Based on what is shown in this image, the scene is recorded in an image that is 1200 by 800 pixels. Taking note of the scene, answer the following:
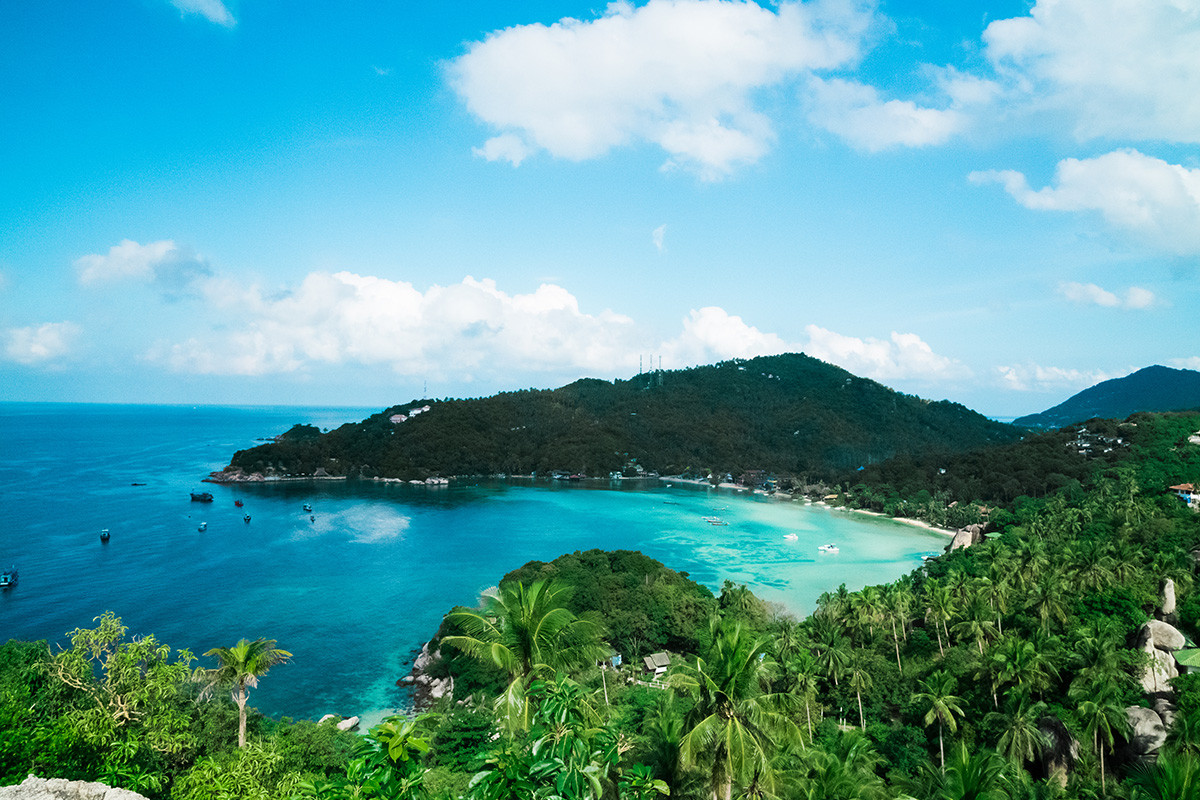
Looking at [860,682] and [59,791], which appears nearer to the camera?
[59,791]

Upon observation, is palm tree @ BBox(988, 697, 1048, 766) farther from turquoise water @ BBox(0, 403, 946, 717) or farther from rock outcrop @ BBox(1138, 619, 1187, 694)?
turquoise water @ BBox(0, 403, 946, 717)

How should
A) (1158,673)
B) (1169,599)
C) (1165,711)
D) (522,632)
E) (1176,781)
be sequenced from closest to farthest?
1. (522,632)
2. (1176,781)
3. (1165,711)
4. (1158,673)
5. (1169,599)

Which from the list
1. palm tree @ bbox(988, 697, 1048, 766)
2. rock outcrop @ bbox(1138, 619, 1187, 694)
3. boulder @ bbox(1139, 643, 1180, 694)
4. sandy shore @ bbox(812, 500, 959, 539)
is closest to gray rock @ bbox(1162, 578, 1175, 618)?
rock outcrop @ bbox(1138, 619, 1187, 694)

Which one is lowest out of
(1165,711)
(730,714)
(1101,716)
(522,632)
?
(1101,716)

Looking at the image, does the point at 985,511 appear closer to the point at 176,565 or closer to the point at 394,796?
the point at 394,796

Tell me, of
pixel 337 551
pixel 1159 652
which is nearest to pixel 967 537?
pixel 1159 652

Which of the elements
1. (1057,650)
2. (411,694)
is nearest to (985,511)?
(1057,650)

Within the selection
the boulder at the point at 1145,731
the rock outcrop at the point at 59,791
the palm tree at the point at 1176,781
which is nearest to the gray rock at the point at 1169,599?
the boulder at the point at 1145,731

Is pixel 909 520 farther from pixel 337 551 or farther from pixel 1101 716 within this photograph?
pixel 337 551
